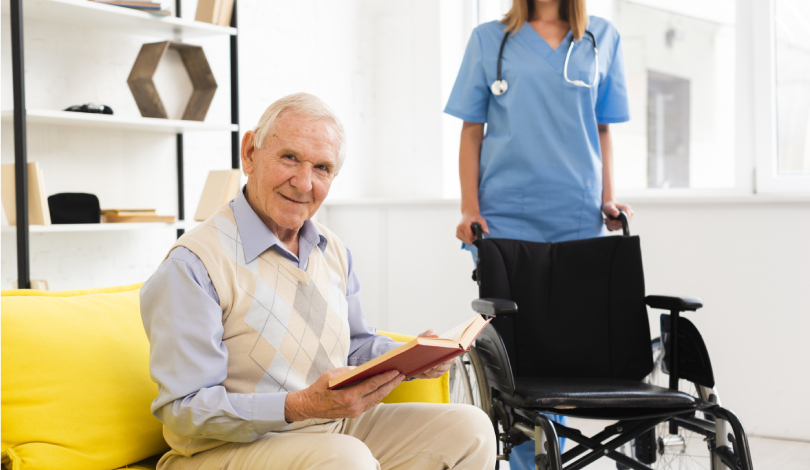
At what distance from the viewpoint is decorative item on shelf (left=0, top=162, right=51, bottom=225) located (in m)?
2.17

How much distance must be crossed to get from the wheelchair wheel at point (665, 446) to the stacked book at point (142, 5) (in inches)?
76.4

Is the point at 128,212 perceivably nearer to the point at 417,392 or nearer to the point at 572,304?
the point at 417,392

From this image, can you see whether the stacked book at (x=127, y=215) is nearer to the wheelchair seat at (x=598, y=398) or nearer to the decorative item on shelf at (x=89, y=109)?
the decorative item on shelf at (x=89, y=109)

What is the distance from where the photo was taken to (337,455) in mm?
1060

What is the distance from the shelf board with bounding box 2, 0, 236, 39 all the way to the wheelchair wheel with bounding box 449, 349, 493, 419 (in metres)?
1.56

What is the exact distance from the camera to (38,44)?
245 centimetres

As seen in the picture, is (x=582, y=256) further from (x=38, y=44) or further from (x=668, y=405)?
(x=38, y=44)

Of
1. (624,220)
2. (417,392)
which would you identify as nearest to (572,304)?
(624,220)

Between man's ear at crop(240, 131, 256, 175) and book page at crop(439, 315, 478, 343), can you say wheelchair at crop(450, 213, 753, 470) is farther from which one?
man's ear at crop(240, 131, 256, 175)

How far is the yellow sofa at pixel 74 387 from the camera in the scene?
3.95ft

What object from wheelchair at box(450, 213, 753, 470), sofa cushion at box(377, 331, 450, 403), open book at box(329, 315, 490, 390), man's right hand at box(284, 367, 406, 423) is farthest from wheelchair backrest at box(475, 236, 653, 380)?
man's right hand at box(284, 367, 406, 423)

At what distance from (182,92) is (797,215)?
2321mm

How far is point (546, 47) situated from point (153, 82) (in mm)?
1412

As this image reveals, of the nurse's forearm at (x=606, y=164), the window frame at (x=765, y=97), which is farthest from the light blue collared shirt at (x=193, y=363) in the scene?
the window frame at (x=765, y=97)
